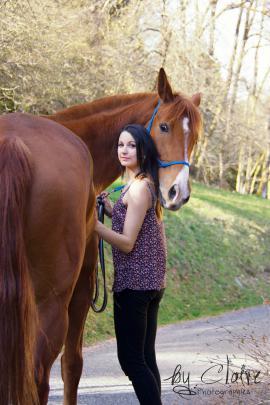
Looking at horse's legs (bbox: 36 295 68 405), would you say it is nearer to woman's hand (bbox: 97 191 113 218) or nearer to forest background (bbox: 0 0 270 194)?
woman's hand (bbox: 97 191 113 218)

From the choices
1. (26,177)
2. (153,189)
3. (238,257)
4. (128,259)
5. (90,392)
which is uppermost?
(26,177)

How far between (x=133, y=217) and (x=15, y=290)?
3.81 ft

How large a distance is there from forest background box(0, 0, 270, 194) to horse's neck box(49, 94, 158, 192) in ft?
20.0

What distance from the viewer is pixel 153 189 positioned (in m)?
4.24

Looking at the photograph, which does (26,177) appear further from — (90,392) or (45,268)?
(90,392)

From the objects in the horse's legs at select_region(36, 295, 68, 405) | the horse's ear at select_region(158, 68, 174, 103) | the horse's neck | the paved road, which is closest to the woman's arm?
the horse's legs at select_region(36, 295, 68, 405)

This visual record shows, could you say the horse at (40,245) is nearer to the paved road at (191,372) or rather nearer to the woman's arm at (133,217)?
the woman's arm at (133,217)

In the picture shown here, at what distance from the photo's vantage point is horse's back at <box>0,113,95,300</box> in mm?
3373

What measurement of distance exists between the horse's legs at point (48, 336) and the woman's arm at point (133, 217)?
2.21 feet

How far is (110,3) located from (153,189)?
15531 millimetres

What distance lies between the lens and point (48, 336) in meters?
3.52

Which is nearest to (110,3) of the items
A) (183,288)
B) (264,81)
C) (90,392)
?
(183,288)

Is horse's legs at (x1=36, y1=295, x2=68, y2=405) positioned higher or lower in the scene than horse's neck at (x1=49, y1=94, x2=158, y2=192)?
lower

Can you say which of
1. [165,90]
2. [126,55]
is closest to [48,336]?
[165,90]
